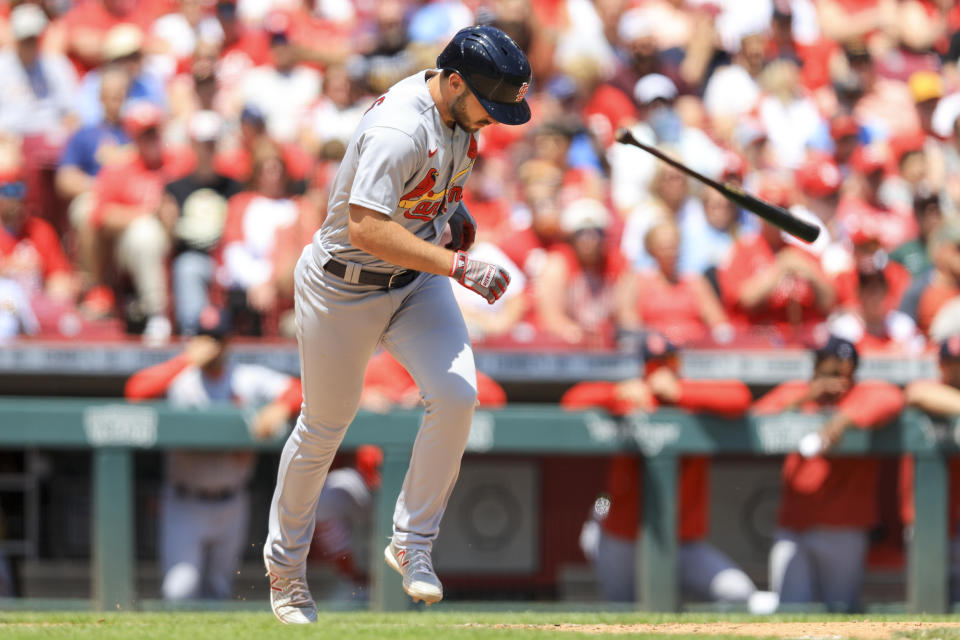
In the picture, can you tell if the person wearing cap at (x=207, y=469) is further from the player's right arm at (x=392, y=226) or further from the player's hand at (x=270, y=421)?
the player's right arm at (x=392, y=226)

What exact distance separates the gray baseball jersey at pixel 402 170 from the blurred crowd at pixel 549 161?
2.39 metres

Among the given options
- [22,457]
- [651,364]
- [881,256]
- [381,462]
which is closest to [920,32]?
[881,256]

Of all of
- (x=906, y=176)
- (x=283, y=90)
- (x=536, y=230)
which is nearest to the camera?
(x=536, y=230)

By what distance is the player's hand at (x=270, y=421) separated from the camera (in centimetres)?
594

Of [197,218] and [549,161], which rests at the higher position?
[549,161]

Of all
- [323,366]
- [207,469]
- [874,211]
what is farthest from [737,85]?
[323,366]

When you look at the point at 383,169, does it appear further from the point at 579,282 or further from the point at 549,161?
the point at 549,161

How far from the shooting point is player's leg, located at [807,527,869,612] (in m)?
6.07

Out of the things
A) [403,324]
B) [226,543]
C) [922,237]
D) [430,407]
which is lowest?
[226,543]

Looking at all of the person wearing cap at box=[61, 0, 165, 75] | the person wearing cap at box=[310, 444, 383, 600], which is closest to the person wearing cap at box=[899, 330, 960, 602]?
the person wearing cap at box=[310, 444, 383, 600]

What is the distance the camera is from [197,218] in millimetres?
7270

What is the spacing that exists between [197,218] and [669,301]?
2627mm

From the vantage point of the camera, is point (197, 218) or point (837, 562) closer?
point (837, 562)

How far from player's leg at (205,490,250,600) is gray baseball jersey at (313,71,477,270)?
8.07ft
